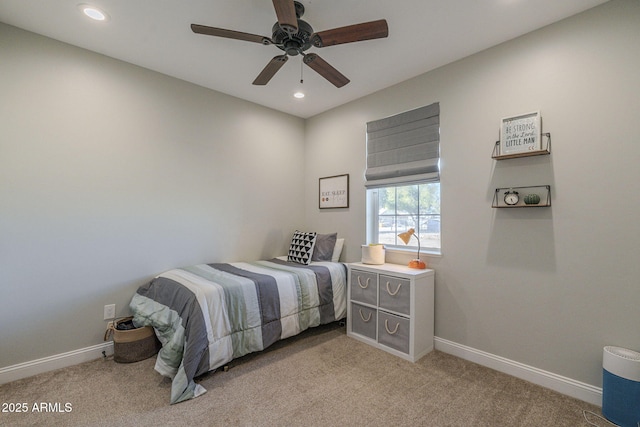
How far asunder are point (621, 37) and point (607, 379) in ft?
6.95

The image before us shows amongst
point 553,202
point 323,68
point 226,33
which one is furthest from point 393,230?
point 226,33

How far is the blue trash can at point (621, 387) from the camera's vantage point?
163 cm

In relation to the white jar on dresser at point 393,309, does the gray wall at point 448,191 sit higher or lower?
higher

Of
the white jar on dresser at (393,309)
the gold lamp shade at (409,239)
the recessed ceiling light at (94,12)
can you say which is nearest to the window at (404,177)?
the gold lamp shade at (409,239)

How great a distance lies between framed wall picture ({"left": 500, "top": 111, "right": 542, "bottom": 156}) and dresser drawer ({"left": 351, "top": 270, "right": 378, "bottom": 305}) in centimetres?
153

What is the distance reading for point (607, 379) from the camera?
5.71ft

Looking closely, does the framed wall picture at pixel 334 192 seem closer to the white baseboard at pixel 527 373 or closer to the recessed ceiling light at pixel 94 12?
the white baseboard at pixel 527 373

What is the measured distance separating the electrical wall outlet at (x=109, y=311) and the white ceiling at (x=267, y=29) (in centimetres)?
221

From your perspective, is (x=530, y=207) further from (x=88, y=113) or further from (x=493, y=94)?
(x=88, y=113)

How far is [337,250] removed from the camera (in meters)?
3.51

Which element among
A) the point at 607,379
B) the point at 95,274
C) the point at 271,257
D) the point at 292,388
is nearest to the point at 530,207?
the point at 607,379

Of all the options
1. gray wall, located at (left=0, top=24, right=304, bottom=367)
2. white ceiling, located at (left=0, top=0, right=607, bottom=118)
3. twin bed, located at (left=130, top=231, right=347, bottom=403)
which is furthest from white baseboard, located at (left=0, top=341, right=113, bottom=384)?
white ceiling, located at (left=0, top=0, right=607, bottom=118)

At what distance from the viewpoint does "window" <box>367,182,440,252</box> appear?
9.32 feet

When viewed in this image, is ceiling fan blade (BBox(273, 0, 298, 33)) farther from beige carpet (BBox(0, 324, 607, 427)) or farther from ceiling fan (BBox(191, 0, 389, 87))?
beige carpet (BBox(0, 324, 607, 427))
